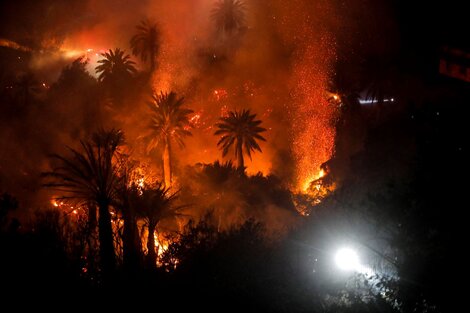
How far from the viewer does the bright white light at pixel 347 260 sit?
19.4m

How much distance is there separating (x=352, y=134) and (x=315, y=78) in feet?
34.0

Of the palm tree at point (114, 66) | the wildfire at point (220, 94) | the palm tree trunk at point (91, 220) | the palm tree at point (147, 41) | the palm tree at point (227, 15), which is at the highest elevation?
the palm tree at point (227, 15)

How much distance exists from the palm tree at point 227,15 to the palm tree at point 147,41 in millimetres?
9566

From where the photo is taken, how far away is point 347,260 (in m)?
19.3

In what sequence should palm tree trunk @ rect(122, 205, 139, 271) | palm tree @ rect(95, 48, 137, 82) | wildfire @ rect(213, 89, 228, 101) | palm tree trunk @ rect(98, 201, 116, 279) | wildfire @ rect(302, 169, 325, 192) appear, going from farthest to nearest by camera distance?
wildfire @ rect(213, 89, 228, 101)
wildfire @ rect(302, 169, 325, 192)
palm tree @ rect(95, 48, 137, 82)
palm tree trunk @ rect(122, 205, 139, 271)
palm tree trunk @ rect(98, 201, 116, 279)

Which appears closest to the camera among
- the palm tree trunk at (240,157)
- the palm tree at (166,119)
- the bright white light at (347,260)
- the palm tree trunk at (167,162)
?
Result: the bright white light at (347,260)

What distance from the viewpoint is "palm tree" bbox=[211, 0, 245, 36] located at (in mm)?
61031

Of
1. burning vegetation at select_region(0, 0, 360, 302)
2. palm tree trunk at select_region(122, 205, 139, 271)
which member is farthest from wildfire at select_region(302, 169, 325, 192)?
palm tree trunk at select_region(122, 205, 139, 271)

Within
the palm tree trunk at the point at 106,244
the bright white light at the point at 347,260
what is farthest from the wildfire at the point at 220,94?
the palm tree trunk at the point at 106,244

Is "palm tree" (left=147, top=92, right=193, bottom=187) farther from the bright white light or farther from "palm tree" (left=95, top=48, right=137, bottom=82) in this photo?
the bright white light

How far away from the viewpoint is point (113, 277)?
14.4m

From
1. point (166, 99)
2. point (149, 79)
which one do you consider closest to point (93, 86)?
point (149, 79)

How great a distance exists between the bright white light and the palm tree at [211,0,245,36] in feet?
157

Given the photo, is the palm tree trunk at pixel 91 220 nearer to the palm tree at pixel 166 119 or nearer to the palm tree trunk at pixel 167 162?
the palm tree at pixel 166 119
